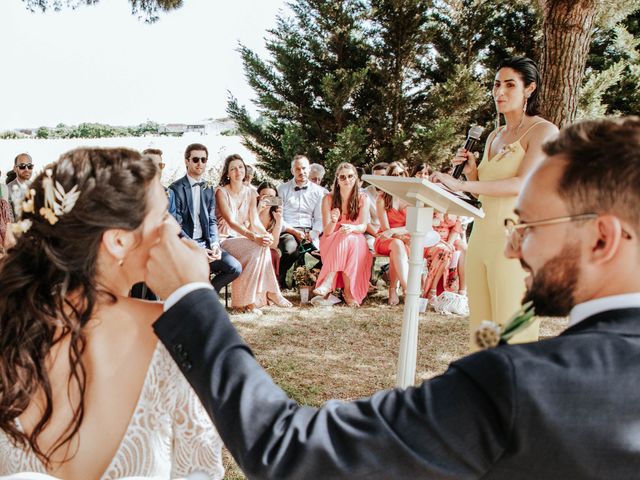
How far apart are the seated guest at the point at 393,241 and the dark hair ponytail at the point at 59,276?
605 cm

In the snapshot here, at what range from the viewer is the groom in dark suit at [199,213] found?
6.45 meters

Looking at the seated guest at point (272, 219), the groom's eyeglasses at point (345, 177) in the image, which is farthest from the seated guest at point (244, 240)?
the groom's eyeglasses at point (345, 177)

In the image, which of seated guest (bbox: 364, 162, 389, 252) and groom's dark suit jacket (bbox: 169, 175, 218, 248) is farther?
seated guest (bbox: 364, 162, 389, 252)

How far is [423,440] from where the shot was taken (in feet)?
3.02

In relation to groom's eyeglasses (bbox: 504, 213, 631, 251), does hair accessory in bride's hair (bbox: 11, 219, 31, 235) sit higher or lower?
lower

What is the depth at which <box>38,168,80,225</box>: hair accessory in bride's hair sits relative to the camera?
1.50 meters

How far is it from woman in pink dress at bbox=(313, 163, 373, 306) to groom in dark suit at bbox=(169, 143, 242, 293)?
4.72 ft

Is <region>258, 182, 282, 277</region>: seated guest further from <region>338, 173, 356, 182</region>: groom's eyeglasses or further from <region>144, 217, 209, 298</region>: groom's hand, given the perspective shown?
<region>144, 217, 209, 298</region>: groom's hand

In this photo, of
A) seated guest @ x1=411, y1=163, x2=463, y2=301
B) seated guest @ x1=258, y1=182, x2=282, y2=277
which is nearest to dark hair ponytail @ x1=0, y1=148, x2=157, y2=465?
seated guest @ x1=258, y1=182, x2=282, y2=277

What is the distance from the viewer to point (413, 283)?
2.99 metres

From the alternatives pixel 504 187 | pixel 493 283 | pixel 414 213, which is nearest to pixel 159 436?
pixel 414 213

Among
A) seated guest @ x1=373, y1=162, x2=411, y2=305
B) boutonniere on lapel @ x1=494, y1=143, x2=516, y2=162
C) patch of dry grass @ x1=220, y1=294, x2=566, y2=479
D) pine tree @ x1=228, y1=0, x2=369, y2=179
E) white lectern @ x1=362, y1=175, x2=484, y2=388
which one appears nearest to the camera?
white lectern @ x1=362, y1=175, x2=484, y2=388

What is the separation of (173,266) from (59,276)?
20.5 inches

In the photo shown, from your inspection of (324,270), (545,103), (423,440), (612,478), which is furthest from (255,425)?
(324,270)
